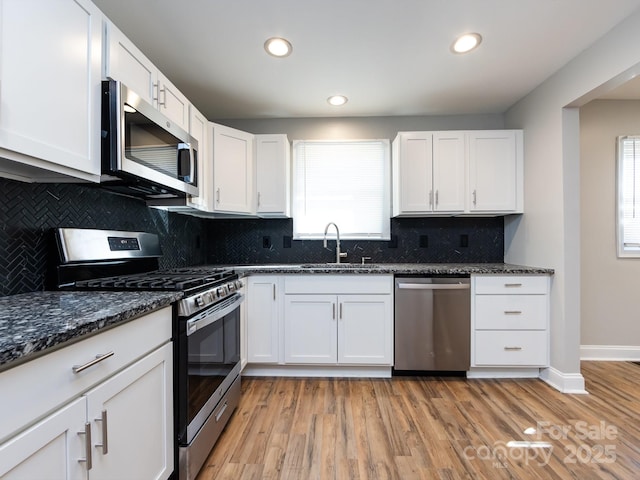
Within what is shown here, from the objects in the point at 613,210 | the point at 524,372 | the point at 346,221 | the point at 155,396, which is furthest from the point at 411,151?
the point at 155,396

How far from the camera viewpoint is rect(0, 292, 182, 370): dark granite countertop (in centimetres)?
67

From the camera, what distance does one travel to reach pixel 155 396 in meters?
1.17

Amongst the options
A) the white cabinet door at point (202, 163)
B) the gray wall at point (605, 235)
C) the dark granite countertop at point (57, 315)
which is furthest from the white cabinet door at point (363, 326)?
the gray wall at point (605, 235)

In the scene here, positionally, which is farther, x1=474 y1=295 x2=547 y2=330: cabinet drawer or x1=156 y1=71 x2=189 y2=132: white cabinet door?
x1=474 y1=295 x2=547 y2=330: cabinet drawer

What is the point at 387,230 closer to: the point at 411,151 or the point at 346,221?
the point at 346,221

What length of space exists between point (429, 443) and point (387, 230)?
1876 millimetres

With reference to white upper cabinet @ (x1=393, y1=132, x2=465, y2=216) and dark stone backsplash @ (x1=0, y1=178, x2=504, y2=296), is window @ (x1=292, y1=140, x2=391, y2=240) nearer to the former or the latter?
dark stone backsplash @ (x1=0, y1=178, x2=504, y2=296)

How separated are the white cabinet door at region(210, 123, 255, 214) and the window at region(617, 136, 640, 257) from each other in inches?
134

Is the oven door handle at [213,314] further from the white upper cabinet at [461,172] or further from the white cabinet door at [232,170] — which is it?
the white upper cabinet at [461,172]

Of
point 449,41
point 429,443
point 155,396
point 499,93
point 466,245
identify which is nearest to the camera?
point 155,396

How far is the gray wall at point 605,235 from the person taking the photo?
2742mm

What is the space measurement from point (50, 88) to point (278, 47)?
4.41ft

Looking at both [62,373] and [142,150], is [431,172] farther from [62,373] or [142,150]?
[62,373]

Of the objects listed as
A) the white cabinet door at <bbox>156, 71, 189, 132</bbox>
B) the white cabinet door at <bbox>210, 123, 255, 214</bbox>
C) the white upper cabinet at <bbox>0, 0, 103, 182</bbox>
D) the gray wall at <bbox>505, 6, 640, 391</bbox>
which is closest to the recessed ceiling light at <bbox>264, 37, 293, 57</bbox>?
the white cabinet door at <bbox>156, 71, 189, 132</bbox>
